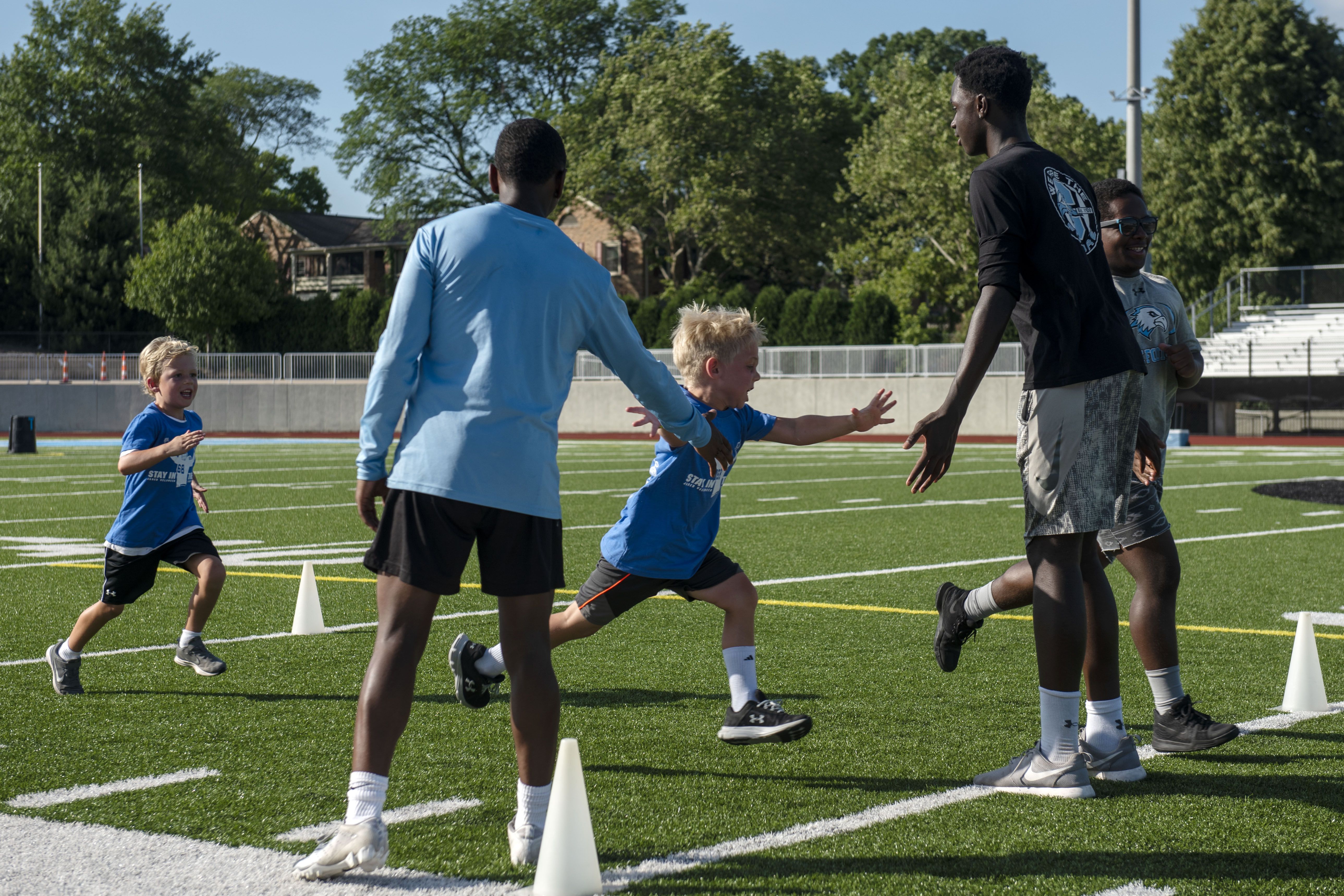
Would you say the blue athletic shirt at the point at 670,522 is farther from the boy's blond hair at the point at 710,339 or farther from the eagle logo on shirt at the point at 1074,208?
the eagle logo on shirt at the point at 1074,208

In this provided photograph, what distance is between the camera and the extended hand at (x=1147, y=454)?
16.4 feet

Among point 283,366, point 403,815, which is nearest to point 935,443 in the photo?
point 403,815

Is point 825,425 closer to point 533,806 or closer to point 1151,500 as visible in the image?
point 1151,500

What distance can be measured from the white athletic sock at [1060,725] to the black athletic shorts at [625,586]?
1.20 m

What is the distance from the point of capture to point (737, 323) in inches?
201

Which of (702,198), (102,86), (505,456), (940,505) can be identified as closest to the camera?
(505,456)

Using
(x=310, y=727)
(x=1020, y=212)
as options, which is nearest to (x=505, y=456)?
(x=1020, y=212)

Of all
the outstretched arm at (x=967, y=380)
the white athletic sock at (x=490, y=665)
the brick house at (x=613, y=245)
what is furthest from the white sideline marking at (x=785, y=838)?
the brick house at (x=613, y=245)

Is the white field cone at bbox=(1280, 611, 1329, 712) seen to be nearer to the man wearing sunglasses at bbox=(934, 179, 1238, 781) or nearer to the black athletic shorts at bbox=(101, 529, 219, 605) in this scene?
the man wearing sunglasses at bbox=(934, 179, 1238, 781)

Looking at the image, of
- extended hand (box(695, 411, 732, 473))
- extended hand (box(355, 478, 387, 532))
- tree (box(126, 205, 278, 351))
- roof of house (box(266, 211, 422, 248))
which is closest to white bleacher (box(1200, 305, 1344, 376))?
extended hand (box(695, 411, 732, 473))

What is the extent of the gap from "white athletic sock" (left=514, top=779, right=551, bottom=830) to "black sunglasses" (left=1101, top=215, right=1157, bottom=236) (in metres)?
2.72

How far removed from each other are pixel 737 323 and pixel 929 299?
4491 cm

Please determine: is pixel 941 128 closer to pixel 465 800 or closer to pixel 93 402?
pixel 93 402

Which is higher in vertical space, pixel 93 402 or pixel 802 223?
pixel 802 223
